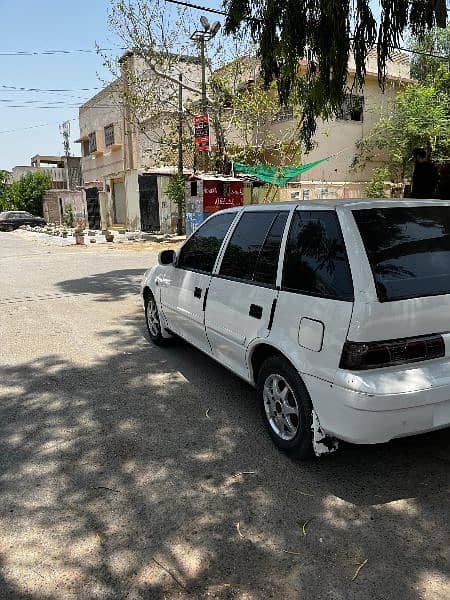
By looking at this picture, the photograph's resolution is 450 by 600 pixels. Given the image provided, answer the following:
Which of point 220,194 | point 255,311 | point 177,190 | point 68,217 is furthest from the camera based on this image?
point 68,217

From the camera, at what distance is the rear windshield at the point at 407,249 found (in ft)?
8.84

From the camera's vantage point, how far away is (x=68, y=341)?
6.09 metres

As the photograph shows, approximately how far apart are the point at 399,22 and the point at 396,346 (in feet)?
12.8

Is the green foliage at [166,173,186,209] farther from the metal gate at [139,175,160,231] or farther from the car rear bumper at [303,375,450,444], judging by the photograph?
the car rear bumper at [303,375,450,444]

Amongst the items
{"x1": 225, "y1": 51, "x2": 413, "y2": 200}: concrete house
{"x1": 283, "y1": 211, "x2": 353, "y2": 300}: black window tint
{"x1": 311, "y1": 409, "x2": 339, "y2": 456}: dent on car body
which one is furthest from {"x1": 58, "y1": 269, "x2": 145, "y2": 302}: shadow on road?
{"x1": 225, "y1": 51, "x2": 413, "y2": 200}: concrete house

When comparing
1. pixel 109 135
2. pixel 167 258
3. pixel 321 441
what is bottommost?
pixel 321 441

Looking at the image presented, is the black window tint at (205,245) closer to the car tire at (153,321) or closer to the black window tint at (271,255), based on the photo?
the black window tint at (271,255)

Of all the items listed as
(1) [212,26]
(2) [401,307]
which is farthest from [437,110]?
(2) [401,307]

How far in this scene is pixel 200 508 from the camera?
2771mm

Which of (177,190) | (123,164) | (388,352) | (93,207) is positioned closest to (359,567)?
(388,352)

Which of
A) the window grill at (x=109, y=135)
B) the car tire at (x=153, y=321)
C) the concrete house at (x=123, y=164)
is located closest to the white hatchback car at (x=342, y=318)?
the car tire at (x=153, y=321)

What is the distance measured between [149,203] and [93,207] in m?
9.25

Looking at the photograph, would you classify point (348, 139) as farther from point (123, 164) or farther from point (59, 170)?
point (59, 170)

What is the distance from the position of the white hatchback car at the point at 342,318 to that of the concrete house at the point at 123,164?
17.9 m
